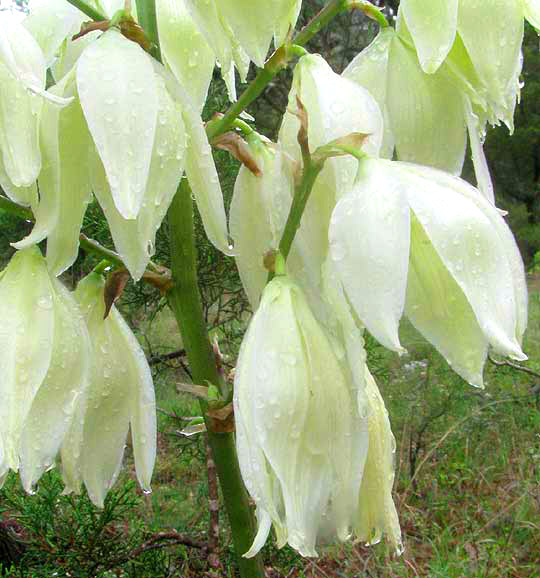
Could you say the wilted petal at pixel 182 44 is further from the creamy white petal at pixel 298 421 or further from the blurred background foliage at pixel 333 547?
the blurred background foliage at pixel 333 547

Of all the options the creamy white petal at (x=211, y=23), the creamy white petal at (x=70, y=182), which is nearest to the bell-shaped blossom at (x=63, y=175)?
the creamy white petal at (x=70, y=182)

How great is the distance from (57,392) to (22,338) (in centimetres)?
5

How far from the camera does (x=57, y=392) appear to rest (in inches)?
23.2

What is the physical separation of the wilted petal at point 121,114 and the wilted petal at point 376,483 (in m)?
0.28

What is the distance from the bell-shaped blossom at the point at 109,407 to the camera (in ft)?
2.22

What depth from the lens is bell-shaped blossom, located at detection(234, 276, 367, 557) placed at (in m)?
0.53

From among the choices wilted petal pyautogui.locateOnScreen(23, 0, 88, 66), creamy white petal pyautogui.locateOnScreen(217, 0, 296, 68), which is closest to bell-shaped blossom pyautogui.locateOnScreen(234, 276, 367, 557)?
creamy white petal pyautogui.locateOnScreen(217, 0, 296, 68)

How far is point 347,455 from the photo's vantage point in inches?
21.6

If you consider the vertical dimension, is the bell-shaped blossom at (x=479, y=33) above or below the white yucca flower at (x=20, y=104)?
above

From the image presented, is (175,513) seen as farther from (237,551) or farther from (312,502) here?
(312,502)

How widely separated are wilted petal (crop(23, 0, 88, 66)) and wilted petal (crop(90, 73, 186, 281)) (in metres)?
0.25

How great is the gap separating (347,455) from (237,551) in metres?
0.26

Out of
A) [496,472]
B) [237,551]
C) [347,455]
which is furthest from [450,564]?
[347,455]

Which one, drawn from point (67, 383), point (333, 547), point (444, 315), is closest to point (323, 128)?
point (444, 315)
